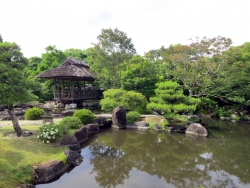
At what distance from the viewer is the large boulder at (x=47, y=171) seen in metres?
5.94

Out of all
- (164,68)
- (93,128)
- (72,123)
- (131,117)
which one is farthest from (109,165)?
(164,68)

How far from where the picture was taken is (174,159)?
27.2ft

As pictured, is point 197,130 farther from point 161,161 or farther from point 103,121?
point 103,121

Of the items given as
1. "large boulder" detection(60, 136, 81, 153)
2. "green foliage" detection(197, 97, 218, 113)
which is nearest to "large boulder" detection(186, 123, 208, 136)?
"large boulder" detection(60, 136, 81, 153)

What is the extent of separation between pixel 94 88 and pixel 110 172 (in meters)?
19.6

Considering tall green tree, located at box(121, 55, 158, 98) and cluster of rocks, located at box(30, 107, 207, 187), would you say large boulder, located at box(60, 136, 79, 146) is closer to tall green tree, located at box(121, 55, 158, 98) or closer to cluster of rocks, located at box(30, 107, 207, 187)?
cluster of rocks, located at box(30, 107, 207, 187)

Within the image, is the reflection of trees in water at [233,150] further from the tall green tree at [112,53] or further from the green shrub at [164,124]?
the tall green tree at [112,53]

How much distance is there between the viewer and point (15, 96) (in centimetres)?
787

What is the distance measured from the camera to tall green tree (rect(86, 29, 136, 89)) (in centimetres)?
2086

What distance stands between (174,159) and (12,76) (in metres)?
7.60

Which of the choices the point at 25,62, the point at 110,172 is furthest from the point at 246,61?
the point at 25,62

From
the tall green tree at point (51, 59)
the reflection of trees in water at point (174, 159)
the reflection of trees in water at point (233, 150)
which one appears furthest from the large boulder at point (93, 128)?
the tall green tree at point (51, 59)

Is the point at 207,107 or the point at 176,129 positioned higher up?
the point at 207,107

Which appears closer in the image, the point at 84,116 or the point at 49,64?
the point at 84,116
